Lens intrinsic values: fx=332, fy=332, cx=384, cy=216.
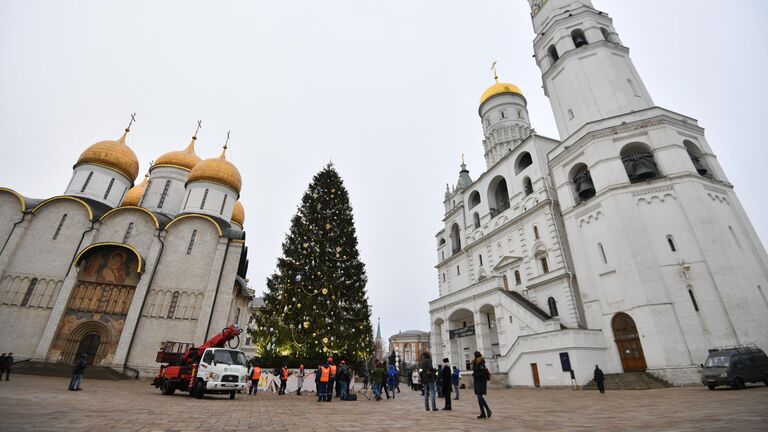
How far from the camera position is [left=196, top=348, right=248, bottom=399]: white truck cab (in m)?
11.6

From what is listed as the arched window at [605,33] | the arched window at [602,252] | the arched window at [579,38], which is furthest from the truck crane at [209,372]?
the arched window at [605,33]

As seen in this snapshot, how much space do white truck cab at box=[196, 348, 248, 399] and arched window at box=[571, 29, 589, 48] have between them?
3255 cm

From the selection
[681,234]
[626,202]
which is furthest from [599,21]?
[681,234]

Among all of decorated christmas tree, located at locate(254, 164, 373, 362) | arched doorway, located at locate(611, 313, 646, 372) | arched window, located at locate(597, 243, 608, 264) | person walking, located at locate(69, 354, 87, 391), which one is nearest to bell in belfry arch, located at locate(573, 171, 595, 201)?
arched window, located at locate(597, 243, 608, 264)

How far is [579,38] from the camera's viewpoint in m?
27.4

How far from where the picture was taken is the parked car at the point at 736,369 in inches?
467

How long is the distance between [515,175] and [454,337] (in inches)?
586

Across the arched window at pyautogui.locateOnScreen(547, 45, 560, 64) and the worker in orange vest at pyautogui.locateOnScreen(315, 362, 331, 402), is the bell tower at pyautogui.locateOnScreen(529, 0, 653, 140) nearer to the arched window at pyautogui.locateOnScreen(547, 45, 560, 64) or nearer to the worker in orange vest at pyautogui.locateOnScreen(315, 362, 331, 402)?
the arched window at pyautogui.locateOnScreen(547, 45, 560, 64)

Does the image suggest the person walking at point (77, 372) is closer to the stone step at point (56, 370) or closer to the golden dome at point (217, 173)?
the stone step at point (56, 370)

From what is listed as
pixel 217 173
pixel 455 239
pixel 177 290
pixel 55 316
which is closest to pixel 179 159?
pixel 217 173

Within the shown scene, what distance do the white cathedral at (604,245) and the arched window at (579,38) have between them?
0.13 meters

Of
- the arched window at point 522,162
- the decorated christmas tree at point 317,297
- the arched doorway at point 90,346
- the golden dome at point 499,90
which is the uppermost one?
the golden dome at point 499,90

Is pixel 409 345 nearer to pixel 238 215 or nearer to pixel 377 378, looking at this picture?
pixel 238 215

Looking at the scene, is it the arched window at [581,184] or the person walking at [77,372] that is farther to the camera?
the arched window at [581,184]
